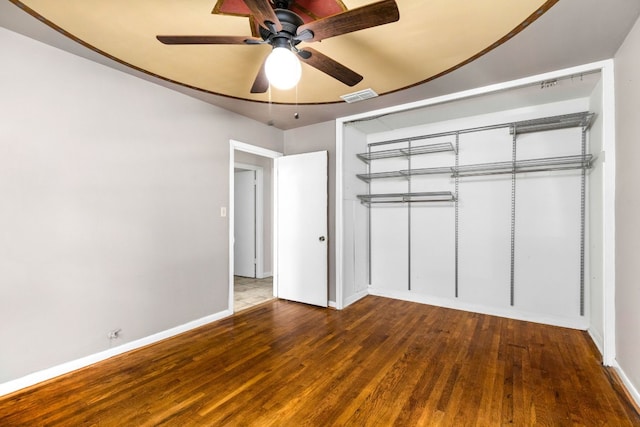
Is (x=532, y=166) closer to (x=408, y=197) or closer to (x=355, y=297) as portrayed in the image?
(x=408, y=197)

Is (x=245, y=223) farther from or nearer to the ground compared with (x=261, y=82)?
nearer to the ground

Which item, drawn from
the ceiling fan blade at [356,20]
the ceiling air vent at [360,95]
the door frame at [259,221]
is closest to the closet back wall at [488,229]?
A: the ceiling air vent at [360,95]

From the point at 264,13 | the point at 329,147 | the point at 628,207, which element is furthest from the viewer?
the point at 329,147

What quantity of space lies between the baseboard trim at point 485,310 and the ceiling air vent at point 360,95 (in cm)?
280

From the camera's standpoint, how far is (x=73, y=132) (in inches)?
95.7

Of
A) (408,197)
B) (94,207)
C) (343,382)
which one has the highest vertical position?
(408,197)

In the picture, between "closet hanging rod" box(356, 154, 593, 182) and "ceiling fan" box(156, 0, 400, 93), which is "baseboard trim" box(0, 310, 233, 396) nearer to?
"ceiling fan" box(156, 0, 400, 93)

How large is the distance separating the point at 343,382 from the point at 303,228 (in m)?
2.27

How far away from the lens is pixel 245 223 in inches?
236

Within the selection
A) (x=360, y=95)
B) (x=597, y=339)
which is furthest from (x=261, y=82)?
(x=597, y=339)

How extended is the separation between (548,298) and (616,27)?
274 cm

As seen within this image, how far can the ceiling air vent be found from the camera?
10.2ft

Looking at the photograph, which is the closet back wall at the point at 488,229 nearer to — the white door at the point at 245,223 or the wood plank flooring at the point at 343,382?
the wood plank flooring at the point at 343,382

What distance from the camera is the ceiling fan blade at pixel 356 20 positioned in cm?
129
